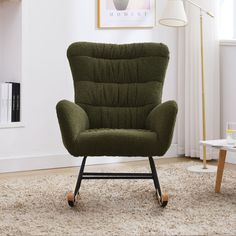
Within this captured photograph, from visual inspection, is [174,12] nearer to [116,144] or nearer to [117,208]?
[116,144]

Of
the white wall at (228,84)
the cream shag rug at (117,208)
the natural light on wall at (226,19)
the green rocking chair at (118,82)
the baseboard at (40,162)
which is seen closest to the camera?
the cream shag rug at (117,208)

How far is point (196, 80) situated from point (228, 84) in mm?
281

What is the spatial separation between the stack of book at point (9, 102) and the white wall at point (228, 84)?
5.79 feet

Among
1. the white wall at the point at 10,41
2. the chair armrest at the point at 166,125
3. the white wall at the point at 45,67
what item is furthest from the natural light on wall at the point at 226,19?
the chair armrest at the point at 166,125

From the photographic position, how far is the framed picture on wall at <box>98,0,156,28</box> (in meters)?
4.07

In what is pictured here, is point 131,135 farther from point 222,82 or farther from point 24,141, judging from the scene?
point 222,82

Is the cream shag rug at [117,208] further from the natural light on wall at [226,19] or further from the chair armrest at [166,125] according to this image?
the natural light on wall at [226,19]

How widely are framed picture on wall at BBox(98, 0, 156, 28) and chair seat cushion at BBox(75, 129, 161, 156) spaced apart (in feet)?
5.95

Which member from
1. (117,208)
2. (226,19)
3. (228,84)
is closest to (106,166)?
(228,84)

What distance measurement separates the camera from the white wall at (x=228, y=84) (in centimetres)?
404

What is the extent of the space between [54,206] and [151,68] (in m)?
1.08

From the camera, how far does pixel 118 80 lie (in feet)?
10.1

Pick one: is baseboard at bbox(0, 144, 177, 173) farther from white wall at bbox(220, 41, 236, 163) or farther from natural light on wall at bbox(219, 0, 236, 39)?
natural light on wall at bbox(219, 0, 236, 39)

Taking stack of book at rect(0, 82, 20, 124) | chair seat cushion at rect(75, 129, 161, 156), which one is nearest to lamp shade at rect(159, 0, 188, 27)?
stack of book at rect(0, 82, 20, 124)
